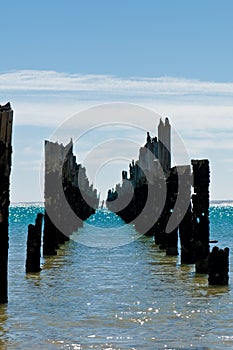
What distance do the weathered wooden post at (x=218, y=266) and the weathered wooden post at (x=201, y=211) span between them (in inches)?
68.2

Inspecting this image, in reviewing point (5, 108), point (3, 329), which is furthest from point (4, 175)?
point (3, 329)

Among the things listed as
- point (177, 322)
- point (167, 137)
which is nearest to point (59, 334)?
point (177, 322)

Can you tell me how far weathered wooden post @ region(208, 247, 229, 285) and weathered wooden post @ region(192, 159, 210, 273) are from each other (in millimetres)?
1733

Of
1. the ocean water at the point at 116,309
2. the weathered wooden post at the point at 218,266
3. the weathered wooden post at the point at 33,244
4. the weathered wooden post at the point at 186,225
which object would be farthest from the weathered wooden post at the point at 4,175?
the weathered wooden post at the point at 186,225

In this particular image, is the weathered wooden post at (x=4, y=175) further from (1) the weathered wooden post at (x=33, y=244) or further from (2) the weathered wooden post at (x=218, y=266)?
(1) the weathered wooden post at (x=33, y=244)

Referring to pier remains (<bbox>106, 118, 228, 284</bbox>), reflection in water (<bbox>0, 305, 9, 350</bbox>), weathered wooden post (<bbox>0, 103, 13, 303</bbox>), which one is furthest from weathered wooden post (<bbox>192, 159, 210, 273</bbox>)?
weathered wooden post (<bbox>0, 103, 13, 303</bbox>)

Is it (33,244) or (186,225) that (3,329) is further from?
(186,225)

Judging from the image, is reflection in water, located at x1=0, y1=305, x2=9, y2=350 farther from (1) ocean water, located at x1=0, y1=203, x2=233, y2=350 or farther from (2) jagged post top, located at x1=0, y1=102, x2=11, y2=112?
(2) jagged post top, located at x1=0, y1=102, x2=11, y2=112

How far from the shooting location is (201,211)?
60.8 feet

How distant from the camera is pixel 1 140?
42.0 ft

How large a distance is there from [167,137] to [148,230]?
1180 cm

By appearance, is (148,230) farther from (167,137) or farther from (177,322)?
(177,322)

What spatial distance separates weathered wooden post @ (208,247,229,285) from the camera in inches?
619

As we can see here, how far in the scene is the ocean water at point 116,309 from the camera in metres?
10.9
